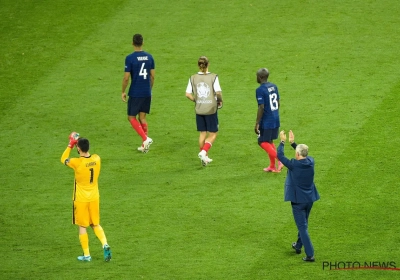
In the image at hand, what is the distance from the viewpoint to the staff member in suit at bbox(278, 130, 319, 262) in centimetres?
1250

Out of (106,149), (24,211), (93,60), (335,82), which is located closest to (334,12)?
(335,82)

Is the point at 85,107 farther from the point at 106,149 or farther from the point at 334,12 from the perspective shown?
the point at 334,12

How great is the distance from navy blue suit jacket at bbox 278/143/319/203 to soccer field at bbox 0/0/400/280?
98 centimetres

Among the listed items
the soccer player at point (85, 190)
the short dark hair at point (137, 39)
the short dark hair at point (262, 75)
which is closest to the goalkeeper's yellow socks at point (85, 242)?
the soccer player at point (85, 190)

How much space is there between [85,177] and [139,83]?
4487 mm

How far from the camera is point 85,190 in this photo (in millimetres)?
12750

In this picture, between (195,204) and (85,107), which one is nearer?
(195,204)

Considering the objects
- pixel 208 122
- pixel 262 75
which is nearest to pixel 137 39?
pixel 208 122

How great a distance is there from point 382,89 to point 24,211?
8.33 meters

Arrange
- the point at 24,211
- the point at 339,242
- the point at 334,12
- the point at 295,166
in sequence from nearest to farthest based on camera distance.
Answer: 1. the point at 295,166
2. the point at 339,242
3. the point at 24,211
4. the point at 334,12

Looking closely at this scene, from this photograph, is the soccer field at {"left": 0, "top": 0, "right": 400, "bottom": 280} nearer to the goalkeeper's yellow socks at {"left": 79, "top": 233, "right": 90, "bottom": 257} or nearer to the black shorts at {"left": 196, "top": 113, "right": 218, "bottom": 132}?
the goalkeeper's yellow socks at {"left": 79, "top": 233, "right": 90, "bottom": 257}

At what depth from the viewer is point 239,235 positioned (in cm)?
1377

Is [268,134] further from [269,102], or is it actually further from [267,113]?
[269,102]

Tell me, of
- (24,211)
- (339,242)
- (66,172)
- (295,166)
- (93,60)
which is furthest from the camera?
(93,60)
